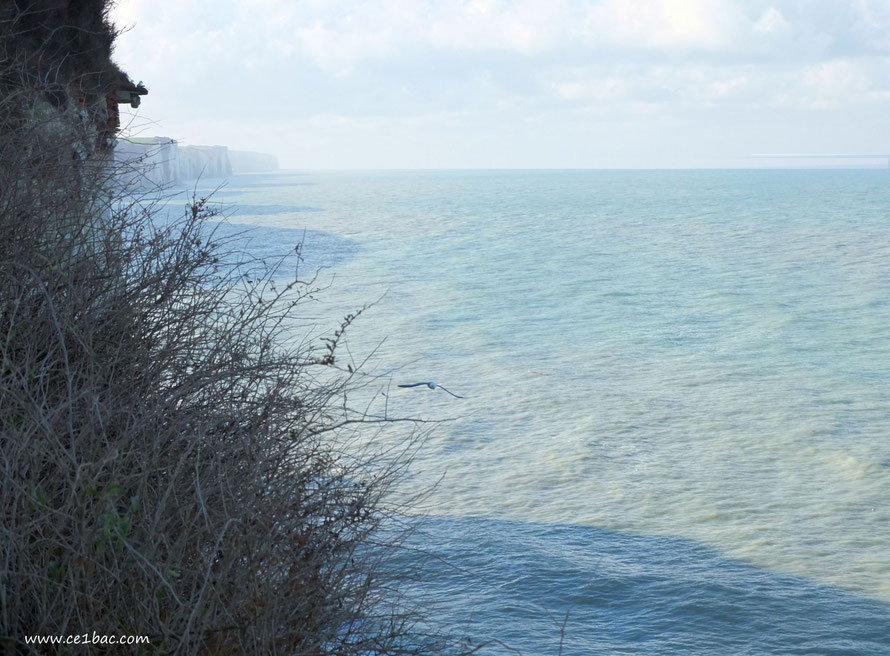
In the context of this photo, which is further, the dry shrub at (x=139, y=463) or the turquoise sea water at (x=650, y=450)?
the turquoise sea water at (x=650, y=450)

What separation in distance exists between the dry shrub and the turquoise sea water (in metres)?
3.95

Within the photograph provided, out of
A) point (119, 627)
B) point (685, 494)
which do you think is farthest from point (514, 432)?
point (119, 627)

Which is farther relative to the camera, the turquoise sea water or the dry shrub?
the turquoise sea water

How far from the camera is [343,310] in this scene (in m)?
34.2

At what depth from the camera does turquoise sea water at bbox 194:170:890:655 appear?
11359 millimetres

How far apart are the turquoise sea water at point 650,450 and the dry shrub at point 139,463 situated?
A: 3.95m

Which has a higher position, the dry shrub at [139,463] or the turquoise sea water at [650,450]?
the dry shrub at [139,463]

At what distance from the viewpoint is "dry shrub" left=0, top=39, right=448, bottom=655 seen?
4.44m

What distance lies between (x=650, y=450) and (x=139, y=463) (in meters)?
14.5

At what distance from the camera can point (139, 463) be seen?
16.7ft

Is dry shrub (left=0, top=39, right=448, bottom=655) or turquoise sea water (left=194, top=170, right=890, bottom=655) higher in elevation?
dry shrub (left=0, top=39, right=448, bottom=655)

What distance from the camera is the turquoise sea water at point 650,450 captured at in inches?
447

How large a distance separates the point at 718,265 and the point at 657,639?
48.7 metres

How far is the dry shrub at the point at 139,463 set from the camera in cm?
444
